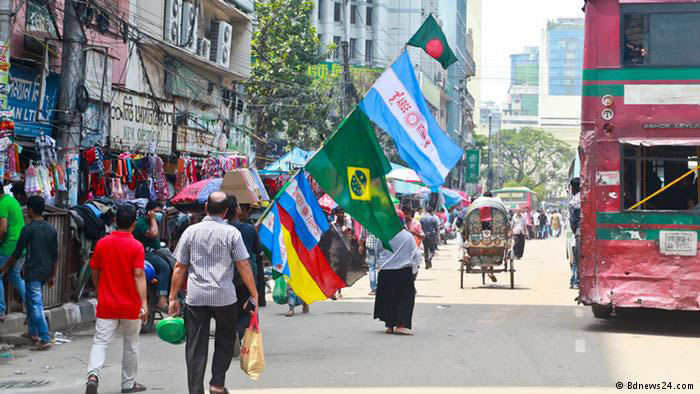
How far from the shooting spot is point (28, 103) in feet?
52.2

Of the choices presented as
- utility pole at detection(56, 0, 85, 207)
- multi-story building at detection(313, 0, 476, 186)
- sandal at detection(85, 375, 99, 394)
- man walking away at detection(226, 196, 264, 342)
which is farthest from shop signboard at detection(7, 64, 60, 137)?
multi-story building at detection(313, 0, 476, 186)

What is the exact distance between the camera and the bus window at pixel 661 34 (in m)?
12.2

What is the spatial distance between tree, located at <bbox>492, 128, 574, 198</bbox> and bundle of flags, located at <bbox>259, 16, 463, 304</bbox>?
9240cm

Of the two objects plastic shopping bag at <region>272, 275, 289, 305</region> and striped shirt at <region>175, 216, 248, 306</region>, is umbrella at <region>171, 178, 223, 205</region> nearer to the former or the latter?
plastic shopping bag at <region>272, 275, 289, 305</region>

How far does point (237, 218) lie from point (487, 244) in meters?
11.5

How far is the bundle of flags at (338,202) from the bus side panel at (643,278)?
3.18 metres

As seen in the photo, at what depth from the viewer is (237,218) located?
34.0ft

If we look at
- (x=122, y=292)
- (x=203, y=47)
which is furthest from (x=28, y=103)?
(x=203, y=47)

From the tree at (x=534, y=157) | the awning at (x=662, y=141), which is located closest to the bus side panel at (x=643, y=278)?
the awning at (x=662, y=141)

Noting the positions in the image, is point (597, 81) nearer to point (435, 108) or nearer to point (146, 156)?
point (146, 156)

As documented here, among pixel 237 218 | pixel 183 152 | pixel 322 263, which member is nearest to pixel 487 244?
pixel 183 152

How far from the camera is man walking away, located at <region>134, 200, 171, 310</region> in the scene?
41.1ft

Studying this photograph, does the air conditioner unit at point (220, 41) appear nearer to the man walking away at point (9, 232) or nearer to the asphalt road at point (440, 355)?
the asphalt road at point (440, 355)

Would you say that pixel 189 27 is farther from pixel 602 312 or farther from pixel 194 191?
pixel 602 312
